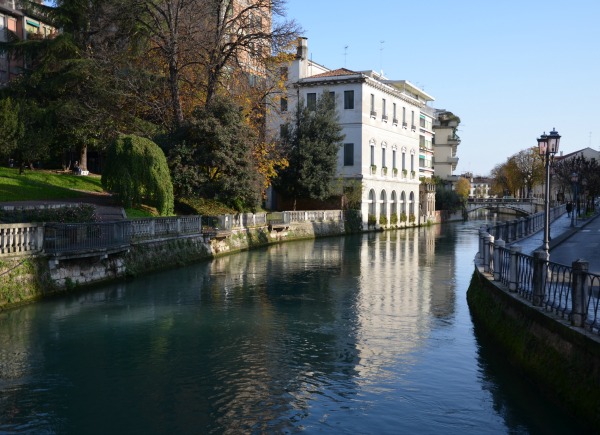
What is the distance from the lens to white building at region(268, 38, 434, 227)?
52562 mm

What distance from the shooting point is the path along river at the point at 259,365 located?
9.30 meters

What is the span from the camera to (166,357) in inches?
498

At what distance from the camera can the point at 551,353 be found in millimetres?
9516

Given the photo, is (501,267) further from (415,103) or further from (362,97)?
(415,103)

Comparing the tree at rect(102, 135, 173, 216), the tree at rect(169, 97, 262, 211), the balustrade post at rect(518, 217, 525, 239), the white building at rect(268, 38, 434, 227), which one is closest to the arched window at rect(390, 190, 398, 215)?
the white building at rect(268, 38, 434, 227)

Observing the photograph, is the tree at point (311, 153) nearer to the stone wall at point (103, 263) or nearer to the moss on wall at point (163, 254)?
the stone wall at point (103, 263)

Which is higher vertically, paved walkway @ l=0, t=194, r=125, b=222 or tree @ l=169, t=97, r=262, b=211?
tree @ l=169, t=97, r=262, b=211

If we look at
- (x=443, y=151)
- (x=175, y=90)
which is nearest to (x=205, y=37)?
(x=175, y=90)

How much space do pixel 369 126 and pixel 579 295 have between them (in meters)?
46.3

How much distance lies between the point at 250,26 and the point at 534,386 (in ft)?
92.3

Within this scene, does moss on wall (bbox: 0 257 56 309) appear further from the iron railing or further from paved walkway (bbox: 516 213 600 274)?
paved walkway (bbox: 516 213 600 274)

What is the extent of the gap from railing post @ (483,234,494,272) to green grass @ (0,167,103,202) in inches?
866

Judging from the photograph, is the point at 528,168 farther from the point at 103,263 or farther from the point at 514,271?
the point at 514,271

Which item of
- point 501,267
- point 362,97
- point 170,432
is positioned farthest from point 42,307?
point 362,97
